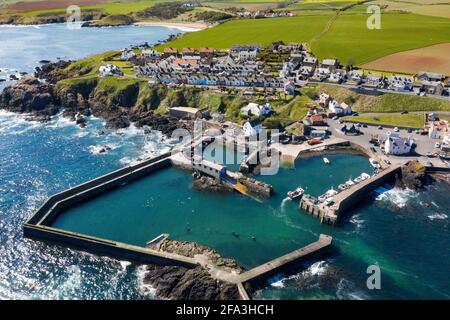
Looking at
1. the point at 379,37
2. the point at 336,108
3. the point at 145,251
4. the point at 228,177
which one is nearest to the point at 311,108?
the point at 336,108

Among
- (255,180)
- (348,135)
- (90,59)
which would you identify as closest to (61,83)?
(90,59)

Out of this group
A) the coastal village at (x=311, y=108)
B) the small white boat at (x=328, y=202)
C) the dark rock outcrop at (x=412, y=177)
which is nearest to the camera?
the small white boat at (x=328, y=202)

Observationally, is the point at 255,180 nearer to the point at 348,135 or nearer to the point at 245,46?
the point at 348,135

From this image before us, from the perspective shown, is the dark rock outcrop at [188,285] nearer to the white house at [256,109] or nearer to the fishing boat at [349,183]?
the fishing boat at [349,183]

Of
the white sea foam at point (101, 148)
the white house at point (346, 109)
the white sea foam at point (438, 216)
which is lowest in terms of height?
the white sea foam at point (438, 216)

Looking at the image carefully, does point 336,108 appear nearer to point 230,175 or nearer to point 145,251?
point 230,175

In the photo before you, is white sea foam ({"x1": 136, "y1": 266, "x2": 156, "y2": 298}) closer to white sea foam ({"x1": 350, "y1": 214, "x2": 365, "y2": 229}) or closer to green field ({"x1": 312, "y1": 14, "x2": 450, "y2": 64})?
white sea foam ({"x1": 350, "y1": 214, "x2": 365, "y2": 229})

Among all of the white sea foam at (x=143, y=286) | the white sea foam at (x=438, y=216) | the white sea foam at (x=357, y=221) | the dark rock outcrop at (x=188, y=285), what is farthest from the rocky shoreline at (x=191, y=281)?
the white sea foam at (x=438, y=216)
